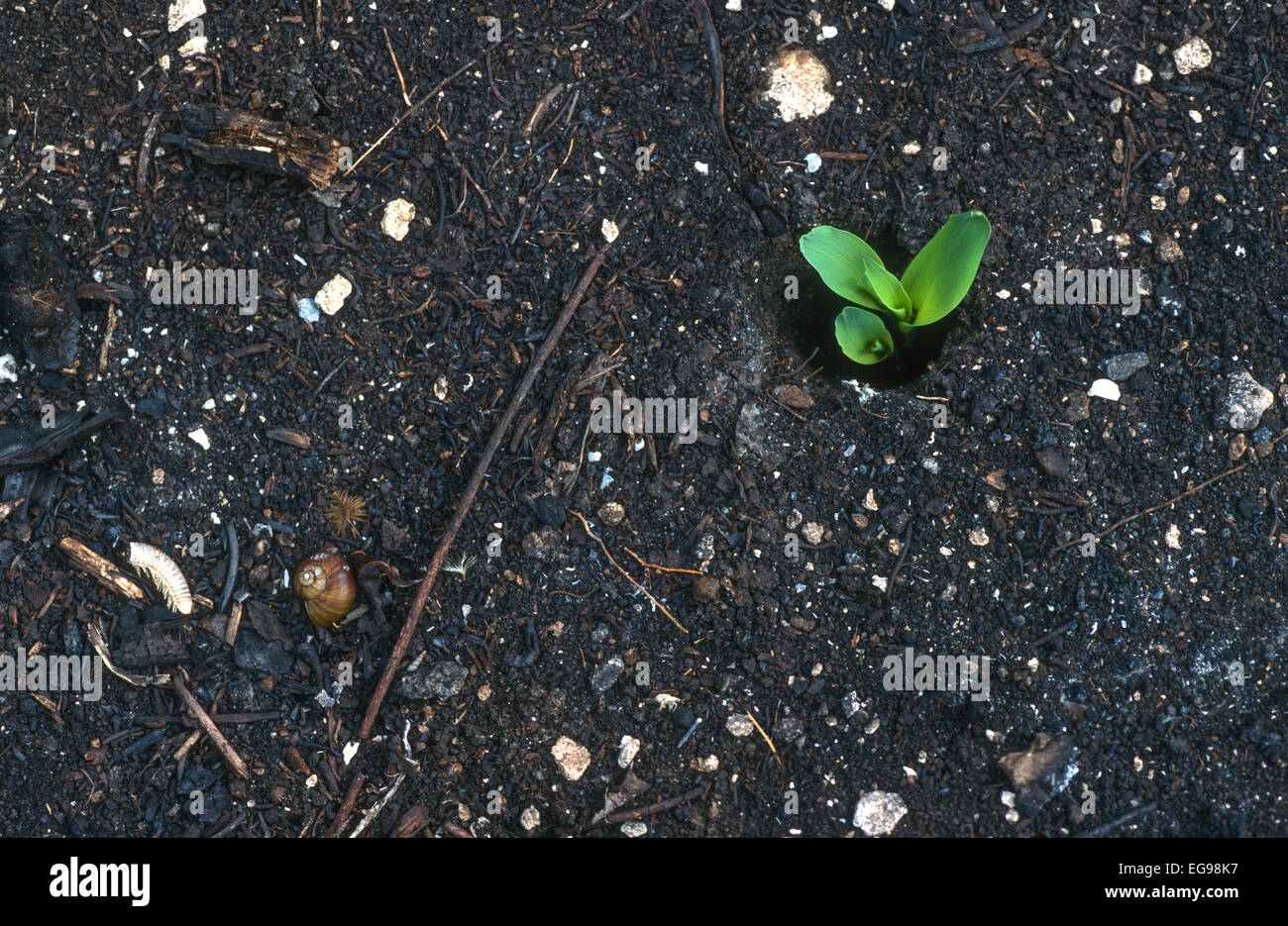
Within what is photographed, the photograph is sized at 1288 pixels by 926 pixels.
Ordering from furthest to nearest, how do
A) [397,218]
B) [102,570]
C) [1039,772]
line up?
[397,218] < [102,570] < [1039,772]

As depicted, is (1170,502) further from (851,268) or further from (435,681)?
(435,681)

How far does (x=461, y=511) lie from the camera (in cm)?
232

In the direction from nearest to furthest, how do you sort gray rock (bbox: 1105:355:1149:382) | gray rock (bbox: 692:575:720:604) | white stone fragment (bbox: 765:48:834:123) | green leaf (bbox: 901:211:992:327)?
green leaf (bbox: 901:211:992:327), gray rock (bbox: 692:575:720:604), gray rock (bbox: 1105:355:1149:382), white stone fragment (bbox: 765:48:834:123)

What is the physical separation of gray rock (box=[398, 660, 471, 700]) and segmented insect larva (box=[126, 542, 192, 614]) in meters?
0.61

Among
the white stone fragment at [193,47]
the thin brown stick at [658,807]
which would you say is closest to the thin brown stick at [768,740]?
the thin brown stick at [658,807]

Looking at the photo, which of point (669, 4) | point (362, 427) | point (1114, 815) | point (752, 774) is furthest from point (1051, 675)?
point (669, 4)

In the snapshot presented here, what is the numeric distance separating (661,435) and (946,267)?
0.83 meters

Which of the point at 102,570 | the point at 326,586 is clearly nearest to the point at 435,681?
Answer: the point at 326,586

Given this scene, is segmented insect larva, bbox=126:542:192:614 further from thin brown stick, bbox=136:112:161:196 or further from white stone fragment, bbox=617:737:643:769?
white stone fragment, bbox=617:737:643:769

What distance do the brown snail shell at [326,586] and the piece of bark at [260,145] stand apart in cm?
101

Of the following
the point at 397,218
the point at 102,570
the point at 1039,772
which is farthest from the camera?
the point at 397,218

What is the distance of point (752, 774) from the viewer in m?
2.28

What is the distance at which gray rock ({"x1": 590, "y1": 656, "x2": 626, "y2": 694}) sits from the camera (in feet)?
7.55

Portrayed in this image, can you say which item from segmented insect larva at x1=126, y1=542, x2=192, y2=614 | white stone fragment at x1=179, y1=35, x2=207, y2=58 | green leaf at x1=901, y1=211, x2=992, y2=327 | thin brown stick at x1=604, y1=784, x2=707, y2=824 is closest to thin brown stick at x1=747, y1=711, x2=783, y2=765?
thin brown stick at x1=604, y1=784, x2=707, y2=824
